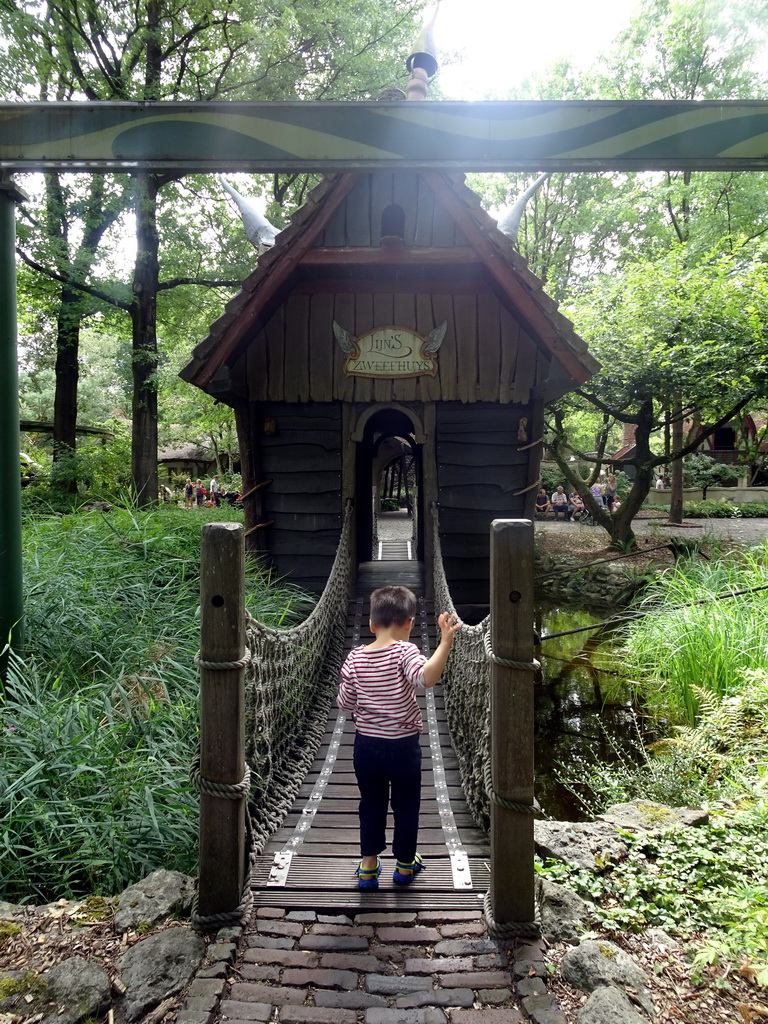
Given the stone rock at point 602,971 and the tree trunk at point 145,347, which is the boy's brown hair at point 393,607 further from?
the tree trunk at point 145,347

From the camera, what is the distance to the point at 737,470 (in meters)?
20.9

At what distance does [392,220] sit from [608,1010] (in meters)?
5.78

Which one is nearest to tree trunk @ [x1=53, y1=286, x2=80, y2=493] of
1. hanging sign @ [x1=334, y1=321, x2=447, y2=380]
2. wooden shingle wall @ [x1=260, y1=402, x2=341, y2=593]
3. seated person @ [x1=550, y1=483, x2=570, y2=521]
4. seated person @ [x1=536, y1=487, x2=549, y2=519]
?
wooden shingle wall @ [x1=260, y1=402, x2=341, y2=593]

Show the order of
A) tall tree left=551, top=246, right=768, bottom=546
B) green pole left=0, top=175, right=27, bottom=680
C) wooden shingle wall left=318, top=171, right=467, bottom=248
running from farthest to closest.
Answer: tall tree left=551, top=246, right=768, bottom=546, wooden shingle wall left=318, top=171, right=467, bottom=248, green pole left=0, top=175, right=27, bottom=680

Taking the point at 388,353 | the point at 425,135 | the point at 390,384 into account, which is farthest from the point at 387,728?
the point at 388,353

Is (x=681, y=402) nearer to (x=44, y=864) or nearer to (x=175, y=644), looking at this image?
(x=175, y=644)

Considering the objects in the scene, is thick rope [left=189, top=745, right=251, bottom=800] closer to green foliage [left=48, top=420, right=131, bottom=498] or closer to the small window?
the small window

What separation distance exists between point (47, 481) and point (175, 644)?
24.6 feet

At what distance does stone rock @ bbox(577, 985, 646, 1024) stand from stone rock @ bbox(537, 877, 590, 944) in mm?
339

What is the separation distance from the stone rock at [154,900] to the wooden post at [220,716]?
14 centimetres

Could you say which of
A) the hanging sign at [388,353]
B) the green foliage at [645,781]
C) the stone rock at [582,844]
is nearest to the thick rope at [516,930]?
the stone rock at [582,844]

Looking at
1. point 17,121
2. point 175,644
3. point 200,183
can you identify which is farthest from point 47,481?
point 17,121

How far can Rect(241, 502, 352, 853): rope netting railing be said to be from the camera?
271 centimetres

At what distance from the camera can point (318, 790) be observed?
3.09 m
